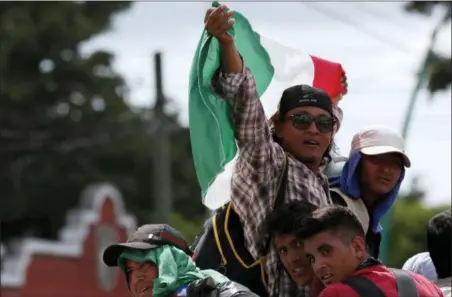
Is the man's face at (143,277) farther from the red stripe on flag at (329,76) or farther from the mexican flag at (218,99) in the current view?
the red stripe on flag at (329,76)

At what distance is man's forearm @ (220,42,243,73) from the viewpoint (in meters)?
5.57

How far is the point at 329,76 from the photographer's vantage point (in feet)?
21.6

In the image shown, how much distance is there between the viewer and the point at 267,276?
5750mm

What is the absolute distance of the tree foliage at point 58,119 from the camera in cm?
3741

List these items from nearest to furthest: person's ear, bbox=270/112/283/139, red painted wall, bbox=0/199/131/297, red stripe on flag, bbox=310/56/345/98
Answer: person's ear, bbox=270/112/283/139
red stripe on flag, bbox=310/56/345/98
red painted wall, bbox=0/199/131/297

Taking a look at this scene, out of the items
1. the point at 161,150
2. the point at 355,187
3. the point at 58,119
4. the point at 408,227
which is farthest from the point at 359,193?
the point at 408,227

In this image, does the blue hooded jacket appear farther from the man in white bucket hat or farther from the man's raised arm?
the man's raised arm

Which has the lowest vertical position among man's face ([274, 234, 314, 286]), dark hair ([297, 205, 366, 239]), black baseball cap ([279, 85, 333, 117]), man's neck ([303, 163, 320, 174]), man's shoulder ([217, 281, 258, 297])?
man's shoulder ([217, 281, 258, 297])

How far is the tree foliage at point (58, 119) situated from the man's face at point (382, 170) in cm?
3098

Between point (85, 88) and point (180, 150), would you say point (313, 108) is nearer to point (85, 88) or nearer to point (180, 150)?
point (85, 88)

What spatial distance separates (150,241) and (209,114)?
1.70ft

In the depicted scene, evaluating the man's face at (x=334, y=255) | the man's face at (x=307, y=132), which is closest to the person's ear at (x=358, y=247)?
the man's face at (x=334, y=255)

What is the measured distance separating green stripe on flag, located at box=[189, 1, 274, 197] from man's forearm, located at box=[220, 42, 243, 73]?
0.14 feet

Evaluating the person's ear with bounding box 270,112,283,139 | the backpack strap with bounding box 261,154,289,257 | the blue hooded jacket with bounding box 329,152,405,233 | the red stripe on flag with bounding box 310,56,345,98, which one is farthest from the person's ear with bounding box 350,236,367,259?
the red stripe on flag with bounding box 310,56,345,98
